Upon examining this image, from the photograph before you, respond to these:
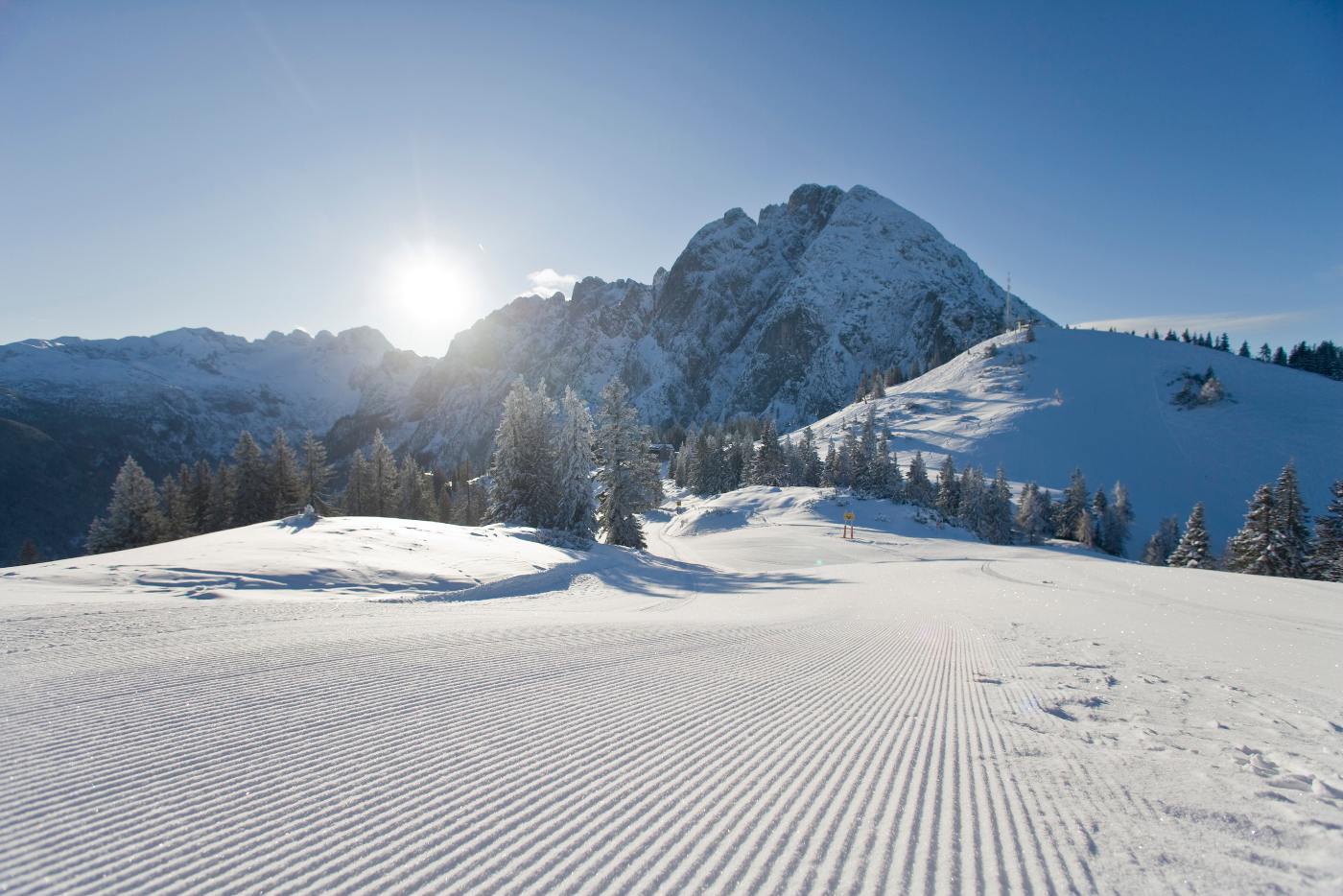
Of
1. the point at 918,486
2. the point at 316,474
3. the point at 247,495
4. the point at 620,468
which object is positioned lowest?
the point at 247,495

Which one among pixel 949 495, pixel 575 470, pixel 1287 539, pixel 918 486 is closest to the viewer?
pixel 1287 539

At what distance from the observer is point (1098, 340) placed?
112 metres

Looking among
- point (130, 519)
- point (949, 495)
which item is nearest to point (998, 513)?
point (949, 495)

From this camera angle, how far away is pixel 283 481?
116 ft

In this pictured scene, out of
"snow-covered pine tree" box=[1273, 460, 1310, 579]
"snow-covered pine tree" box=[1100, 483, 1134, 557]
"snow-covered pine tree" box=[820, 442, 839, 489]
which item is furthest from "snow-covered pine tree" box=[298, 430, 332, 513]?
"snow-covered pine tree" box=[1100, 483, 1134, 557]

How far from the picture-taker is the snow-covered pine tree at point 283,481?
35.1 metres

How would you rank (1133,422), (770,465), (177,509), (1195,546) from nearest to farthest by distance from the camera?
(1195,546) < (177,509) < (770,465) < (1133,422)

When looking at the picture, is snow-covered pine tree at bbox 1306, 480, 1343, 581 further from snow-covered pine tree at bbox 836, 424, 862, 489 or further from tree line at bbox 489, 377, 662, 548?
snow-covered pine tree at bbox 836, 424, 862, 489

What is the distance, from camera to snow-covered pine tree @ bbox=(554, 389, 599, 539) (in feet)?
86.1

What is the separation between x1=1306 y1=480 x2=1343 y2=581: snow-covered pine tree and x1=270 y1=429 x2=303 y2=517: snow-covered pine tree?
5452cm

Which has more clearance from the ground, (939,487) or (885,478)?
(885,478)

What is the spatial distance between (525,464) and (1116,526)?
67.7m

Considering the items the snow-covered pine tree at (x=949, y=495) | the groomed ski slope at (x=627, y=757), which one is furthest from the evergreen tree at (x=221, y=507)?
the snow-covered pine tree at (x=949, y=495)

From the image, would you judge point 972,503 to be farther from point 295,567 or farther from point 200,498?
point 200,498
